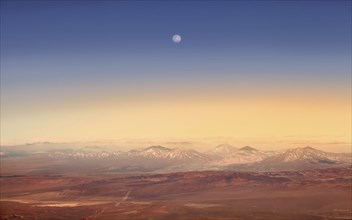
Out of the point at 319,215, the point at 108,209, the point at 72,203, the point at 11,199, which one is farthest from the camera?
the point at 11,199

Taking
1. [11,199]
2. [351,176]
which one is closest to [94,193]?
[11,199]

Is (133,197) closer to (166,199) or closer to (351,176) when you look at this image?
(166,199)

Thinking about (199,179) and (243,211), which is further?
(199,179)

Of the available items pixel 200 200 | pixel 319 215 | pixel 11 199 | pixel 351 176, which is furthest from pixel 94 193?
pixel 351 176

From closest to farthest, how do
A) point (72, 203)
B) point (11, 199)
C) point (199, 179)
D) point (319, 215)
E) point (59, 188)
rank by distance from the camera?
1. point (319, 215)
2. point (72, 203)
3. point (11, 199)
4. point (59, 188)
5. point (199, 179)

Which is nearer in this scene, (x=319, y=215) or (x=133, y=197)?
(x=319, y=215)

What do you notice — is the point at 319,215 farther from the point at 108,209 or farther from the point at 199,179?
the point at 199,179
